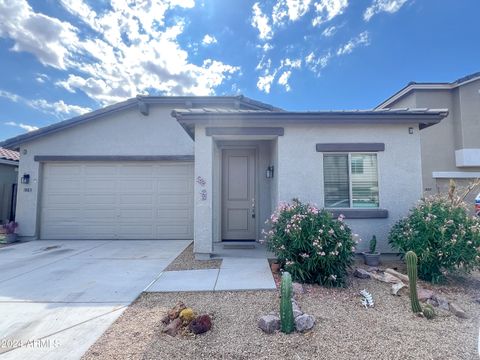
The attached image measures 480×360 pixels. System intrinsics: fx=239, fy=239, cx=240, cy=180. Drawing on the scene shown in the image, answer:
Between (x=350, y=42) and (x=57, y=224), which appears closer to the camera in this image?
(x=57, y=224)

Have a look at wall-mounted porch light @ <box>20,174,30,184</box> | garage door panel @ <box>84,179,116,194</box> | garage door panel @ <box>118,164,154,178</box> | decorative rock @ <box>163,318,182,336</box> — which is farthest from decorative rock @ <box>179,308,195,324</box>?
wall-mounted porch light @ <box>20,174,30,184</box>

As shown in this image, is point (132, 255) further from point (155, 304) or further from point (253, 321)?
point (253, 321)

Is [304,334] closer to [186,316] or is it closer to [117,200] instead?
[186,316]

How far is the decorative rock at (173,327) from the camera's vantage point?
3.00m

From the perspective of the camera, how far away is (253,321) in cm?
325

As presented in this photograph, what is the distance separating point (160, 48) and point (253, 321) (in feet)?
37.7

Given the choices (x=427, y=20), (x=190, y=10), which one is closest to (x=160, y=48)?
(x=190, y=10)

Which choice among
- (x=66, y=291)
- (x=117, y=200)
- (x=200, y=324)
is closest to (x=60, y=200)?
(x=117, y=200)

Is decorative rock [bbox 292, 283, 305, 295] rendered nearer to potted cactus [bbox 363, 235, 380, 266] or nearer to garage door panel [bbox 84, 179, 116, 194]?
potted cactus [bbox 363, 235, 380, 266]

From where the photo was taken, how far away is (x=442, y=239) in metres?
4.55

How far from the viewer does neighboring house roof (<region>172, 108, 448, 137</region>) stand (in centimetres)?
601

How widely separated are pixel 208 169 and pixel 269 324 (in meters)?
3.95

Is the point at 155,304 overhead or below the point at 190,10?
below

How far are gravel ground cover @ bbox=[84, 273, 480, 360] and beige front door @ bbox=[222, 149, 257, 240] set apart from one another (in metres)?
3.80
